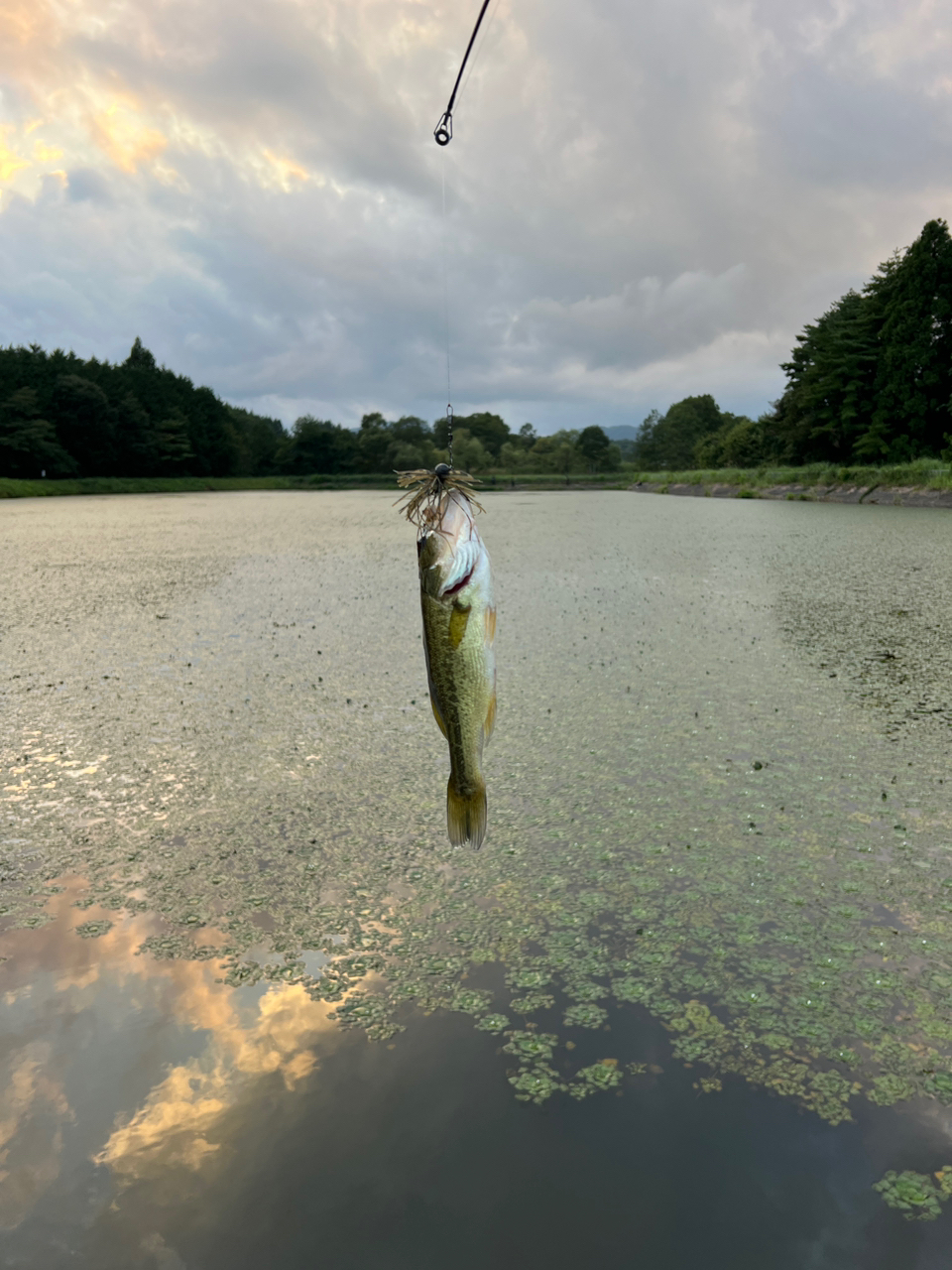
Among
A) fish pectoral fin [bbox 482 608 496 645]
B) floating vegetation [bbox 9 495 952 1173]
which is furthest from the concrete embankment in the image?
fish pectoral fin [bbox 482 608 496 645]

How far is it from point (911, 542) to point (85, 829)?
14.9m

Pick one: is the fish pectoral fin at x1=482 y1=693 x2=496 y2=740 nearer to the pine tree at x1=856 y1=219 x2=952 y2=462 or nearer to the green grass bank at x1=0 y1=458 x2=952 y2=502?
the green grass bank at x1=0 y1=458 x2=952 y2=502

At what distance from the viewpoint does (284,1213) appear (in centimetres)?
177

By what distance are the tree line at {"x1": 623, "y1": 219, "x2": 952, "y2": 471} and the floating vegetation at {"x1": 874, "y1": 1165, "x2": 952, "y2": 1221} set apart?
3078 cm

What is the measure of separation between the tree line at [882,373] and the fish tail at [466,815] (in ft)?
102

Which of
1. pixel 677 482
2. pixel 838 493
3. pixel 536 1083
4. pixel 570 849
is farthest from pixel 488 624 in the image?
pixel 677 482

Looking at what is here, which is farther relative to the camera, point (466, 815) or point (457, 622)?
point (466, 815)

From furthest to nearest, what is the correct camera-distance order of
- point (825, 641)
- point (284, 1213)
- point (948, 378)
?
point (948, 378)
point (825, 641)
point (284, 1213)

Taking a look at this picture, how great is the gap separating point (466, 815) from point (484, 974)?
3.05 feet

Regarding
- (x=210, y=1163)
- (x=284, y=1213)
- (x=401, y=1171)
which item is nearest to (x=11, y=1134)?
(x=210, y=1163)

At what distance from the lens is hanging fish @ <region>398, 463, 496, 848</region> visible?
145cm

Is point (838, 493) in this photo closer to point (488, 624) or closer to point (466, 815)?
point (466, 815)

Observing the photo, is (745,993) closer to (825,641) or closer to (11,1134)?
(11,1134)

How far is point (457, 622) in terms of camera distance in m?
1.56
